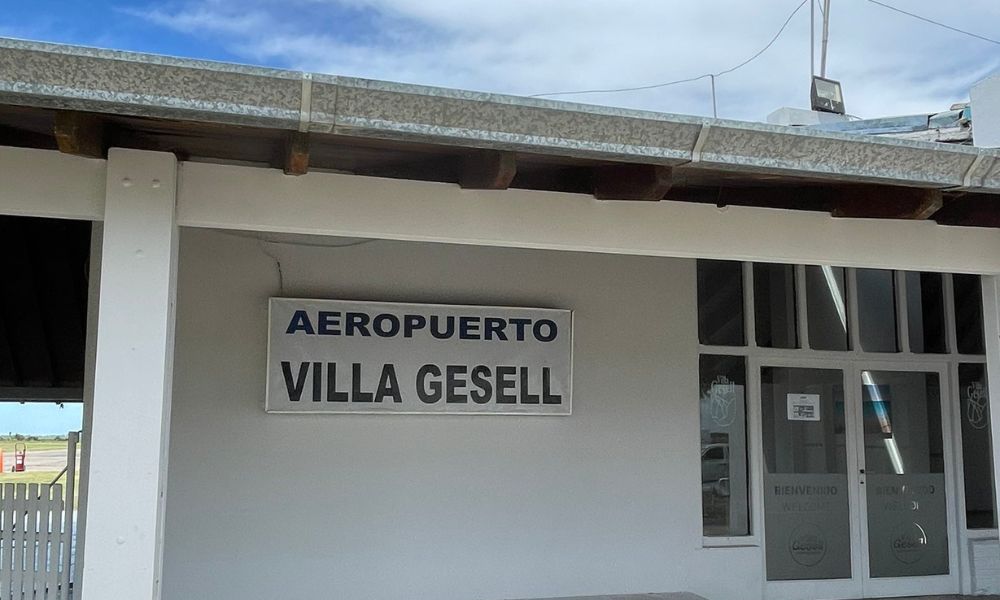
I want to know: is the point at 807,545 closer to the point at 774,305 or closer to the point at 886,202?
the point at 774,305

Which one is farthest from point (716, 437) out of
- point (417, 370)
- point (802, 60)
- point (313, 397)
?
point (802, 60)

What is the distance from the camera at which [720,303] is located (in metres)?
7.08

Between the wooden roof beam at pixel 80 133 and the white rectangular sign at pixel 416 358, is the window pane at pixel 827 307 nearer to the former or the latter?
the white rectangular sign at pixel 416 358

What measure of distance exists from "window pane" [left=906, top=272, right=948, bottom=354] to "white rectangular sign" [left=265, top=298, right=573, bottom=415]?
3187 mm

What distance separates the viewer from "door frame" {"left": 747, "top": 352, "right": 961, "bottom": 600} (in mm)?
6957

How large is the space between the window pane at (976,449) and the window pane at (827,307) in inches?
46.5

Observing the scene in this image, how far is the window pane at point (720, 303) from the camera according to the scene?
6965mm

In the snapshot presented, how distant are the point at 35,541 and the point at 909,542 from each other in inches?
243

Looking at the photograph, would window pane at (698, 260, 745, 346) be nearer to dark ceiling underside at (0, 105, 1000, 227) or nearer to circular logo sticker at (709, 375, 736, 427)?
circular logo sticker at (709, 375, 736, 427)

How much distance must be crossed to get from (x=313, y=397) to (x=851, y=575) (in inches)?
169

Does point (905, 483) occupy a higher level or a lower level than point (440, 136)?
lower

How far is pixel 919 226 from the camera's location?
4.73 m

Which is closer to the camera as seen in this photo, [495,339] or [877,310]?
[495,339]

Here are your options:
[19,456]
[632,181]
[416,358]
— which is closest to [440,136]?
[632,181]
